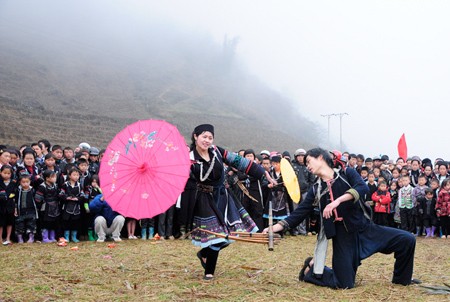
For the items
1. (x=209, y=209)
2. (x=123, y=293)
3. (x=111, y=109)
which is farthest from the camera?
(x=111, y=109)

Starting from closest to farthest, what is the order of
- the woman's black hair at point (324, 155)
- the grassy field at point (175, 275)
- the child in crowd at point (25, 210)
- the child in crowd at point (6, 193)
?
the grassy field at point (175, 275)
the woman's black hair at point (324, 155)
the child in crowd at point (6, 193)
the child in crowd at point (25, 210)

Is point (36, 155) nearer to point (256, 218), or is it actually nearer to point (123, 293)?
point (256, 218)

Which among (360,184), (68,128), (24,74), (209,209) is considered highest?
(24,74)

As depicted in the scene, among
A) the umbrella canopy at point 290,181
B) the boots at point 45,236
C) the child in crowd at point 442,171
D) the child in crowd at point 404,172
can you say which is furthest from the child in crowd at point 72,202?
the child in crowd at point 442,171

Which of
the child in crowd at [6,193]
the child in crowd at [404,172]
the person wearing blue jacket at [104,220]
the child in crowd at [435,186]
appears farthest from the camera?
the child in crowd at [404,172]

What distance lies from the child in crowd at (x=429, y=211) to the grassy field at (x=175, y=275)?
2154 mm

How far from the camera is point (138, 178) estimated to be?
4.82m

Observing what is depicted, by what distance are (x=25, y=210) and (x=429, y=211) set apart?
8547 millimetres

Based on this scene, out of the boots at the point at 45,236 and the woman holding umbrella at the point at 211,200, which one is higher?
the woman holding umbrella at the point at 211,200

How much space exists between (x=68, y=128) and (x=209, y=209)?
112 ft

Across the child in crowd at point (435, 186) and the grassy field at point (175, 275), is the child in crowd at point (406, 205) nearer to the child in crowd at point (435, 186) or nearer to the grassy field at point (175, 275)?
the child in crowd at point (435, 186)

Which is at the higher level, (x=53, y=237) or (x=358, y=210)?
(x=358, y=210)

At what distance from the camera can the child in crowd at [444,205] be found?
10.1 m

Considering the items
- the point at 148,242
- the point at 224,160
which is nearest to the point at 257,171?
the point at 224,160
